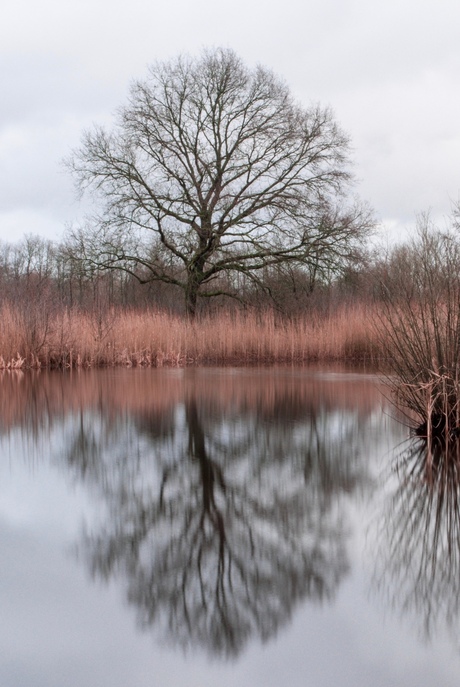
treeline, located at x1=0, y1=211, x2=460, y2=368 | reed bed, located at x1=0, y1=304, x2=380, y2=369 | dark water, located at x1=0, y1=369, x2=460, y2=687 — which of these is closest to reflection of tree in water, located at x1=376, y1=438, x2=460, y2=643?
dark water, located at x1=0, y1=369, x2=460, y2=687

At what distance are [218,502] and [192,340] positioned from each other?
15320mm

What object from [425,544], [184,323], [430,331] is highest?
[184,323]

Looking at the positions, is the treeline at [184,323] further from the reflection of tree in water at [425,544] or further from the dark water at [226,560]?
the reflection of tree in water at [425,544]

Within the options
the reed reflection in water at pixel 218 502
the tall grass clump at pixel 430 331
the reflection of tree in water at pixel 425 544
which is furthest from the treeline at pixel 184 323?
the reflection of tree in water at pixel 425 544

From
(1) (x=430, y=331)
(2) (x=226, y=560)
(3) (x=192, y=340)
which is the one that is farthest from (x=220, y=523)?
(3) (x=192, y=340)

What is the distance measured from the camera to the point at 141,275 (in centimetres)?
2491

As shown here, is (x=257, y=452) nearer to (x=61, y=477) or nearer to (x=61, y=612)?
(x=61, y=477)

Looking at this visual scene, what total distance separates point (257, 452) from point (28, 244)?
54052 millimetres

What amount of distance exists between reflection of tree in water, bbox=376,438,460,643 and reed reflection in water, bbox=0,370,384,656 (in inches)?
10.9

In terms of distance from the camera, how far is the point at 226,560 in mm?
3596

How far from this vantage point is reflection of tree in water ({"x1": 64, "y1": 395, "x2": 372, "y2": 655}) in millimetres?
3061

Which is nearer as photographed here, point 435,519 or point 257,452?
point 435,519

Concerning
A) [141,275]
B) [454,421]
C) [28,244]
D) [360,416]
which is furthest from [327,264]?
[28,244]

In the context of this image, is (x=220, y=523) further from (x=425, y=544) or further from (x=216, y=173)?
(x=216, y=173)
